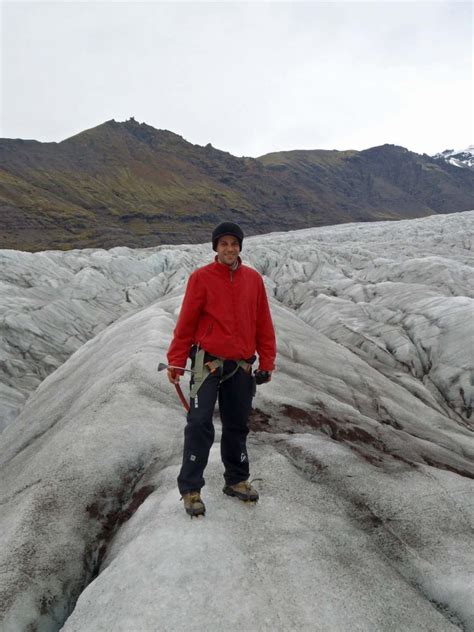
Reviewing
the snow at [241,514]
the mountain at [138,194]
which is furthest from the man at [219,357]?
the mountain at [138,194]

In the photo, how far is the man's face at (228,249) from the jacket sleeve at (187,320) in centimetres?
43

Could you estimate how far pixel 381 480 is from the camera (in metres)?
7.33

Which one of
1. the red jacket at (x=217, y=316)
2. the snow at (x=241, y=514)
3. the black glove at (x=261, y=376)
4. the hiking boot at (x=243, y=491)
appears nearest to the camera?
the snow at (x=241, y=514)

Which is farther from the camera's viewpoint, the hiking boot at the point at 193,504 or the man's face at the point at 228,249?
the man's face at the point at 228,249

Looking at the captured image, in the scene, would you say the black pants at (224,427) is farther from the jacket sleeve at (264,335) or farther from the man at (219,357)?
the jacket sleeve at (264,335)

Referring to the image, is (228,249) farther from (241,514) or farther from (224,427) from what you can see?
(241,514)

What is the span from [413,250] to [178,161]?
461 feet

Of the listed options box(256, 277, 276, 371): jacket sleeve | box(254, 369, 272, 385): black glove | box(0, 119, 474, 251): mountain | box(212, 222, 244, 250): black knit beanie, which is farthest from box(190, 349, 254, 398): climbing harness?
box(0, 119, 474, 251): mountain

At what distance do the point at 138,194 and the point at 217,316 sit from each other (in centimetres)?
14617

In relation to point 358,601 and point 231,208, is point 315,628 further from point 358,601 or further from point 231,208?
point 231,208

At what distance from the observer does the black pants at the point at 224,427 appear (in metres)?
5.57

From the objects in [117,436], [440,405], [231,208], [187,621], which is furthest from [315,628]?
[231,208]

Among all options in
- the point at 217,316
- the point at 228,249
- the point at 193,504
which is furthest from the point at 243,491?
the point at 228,249

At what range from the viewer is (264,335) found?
6215 mm
